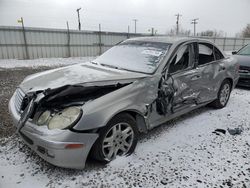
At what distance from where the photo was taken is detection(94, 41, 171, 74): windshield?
3340 mm

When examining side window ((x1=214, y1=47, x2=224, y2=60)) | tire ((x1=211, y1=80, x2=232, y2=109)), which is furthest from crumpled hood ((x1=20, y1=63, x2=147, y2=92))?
tire ((x1=211, y1=80, x2=232, y2=109))

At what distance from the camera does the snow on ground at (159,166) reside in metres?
2.48

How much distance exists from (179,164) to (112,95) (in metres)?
1.32

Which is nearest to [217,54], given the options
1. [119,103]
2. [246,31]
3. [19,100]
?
[119,103]

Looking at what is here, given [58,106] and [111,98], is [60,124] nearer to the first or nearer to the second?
[58,106]

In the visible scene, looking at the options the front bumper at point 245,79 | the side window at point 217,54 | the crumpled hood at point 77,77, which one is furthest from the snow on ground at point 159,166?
the front bumper at point 245,79

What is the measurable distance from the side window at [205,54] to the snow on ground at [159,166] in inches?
54.4

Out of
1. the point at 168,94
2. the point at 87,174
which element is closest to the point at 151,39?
the point at 168,94

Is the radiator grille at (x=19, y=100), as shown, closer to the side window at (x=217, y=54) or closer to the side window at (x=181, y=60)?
the side window at (x=181, y=60)

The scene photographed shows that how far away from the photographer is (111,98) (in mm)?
2555

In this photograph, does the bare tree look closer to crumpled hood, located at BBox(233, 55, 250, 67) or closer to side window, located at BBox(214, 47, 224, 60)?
crumpled hood, located at BBox(233, 55, 250, 67)

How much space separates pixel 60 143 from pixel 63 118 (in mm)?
273

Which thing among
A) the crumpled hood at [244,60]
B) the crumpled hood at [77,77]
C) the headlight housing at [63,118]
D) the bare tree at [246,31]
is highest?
the bare tree at [246,31]

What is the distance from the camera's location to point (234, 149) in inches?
129
